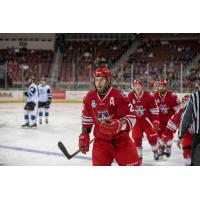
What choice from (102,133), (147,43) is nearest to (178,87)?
(147,43)

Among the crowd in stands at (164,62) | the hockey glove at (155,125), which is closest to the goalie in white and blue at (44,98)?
the crowd in stands at (164,62)

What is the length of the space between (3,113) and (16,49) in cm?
77

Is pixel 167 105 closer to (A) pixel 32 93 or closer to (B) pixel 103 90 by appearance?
(B) pixel 103 90

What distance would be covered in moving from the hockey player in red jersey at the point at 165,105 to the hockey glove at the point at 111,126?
1617mm

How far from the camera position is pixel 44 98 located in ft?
21.1

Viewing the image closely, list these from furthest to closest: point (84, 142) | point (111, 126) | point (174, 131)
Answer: point (174, 131) < point (84, 142) < point (111, 126)

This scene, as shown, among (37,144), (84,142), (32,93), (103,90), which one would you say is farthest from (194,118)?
(32,93)

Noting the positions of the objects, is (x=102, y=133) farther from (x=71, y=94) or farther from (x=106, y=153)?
(x=71, y=94)

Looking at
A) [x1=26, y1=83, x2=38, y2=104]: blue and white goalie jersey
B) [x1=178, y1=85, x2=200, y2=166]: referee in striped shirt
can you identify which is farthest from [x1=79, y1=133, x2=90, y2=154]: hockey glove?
[x1=26, y1=83, x2=38, y2=104]: blue and white goalie jersey

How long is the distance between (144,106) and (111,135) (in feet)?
4.28

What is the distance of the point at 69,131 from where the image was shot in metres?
5.14

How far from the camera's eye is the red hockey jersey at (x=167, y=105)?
16.1ft

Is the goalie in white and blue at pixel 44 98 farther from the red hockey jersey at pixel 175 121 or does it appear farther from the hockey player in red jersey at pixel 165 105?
the red hockey jersey at pixel 175 121

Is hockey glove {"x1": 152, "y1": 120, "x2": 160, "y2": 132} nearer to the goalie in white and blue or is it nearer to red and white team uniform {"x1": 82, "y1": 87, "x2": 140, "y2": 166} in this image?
red and white team uniform {"x1": 82, "y1": 87, "x2": 140, "y2": 166}
